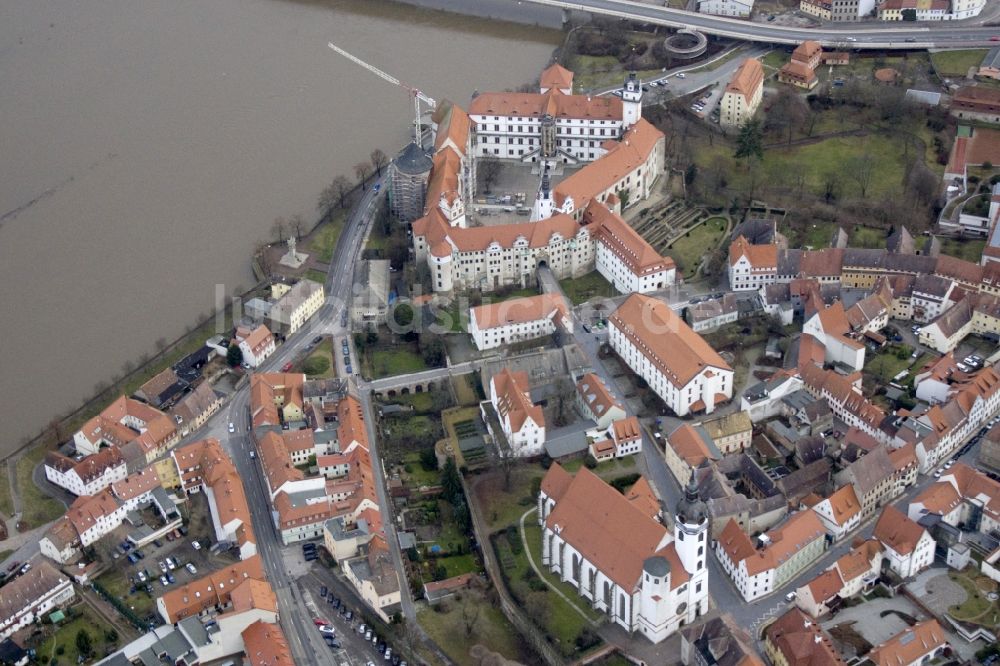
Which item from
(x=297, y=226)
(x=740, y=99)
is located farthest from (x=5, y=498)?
(x=740, y=99)

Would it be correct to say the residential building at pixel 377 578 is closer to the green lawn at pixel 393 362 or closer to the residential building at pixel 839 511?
the green lawn at pixel 393 362

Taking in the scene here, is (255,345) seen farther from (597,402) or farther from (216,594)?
(597,402)

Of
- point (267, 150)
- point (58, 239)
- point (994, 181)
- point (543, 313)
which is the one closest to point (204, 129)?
point (267, 150)

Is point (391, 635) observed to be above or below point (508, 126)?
below

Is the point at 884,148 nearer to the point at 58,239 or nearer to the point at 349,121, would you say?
the point at 349,121

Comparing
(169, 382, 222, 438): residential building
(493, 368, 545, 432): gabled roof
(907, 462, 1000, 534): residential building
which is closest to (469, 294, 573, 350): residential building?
(493, 368, 545, 432): gabled roof

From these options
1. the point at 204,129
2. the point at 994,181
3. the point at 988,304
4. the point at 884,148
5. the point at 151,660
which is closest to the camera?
the point at 151,660

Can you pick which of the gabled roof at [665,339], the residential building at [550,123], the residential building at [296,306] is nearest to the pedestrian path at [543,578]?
the gabled roof at [665,339]

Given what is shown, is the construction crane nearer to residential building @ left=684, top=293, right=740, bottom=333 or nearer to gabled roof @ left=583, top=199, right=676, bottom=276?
gabled roof @ left=583, top=199, right=676, bottom=276
